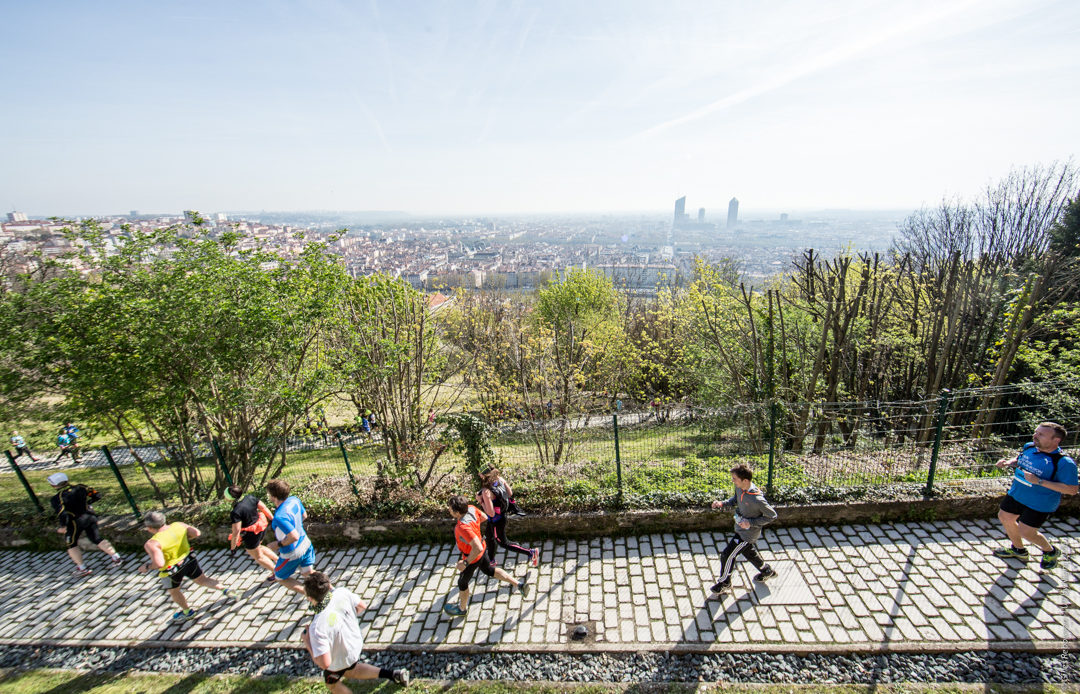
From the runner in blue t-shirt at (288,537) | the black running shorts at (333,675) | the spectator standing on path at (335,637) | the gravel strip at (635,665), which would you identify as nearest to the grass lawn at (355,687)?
the gravel strip at (635,665)

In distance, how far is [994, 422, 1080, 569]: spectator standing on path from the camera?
4.85 meters

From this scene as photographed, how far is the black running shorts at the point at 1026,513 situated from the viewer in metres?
5.13

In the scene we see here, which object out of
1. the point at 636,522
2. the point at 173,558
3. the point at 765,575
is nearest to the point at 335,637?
the point at 173,558

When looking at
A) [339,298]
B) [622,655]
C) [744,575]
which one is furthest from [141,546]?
[744,575]

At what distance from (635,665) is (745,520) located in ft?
6.32

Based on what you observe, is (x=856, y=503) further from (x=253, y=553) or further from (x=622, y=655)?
(x=253, y=553)

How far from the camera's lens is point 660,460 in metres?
8.36

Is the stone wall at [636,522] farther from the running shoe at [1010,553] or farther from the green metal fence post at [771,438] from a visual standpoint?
the running shoe at [1010,553]

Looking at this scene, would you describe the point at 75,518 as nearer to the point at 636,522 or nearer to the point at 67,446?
the point at 67,446

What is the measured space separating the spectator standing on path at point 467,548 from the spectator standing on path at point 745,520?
251cm

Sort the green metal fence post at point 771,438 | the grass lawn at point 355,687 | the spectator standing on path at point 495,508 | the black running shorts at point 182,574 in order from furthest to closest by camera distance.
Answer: the green metal fence post at point 771,438
the spectator standing on path at point 495,508
the black running shorts at point 182,574
the grass lawn at point 355,687

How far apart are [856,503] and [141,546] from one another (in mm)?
11212

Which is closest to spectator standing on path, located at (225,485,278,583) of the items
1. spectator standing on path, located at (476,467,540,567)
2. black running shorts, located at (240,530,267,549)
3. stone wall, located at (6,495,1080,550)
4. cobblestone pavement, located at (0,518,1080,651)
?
black running shorts, located at (240,530,267,549)

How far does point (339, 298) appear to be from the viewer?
896cm
